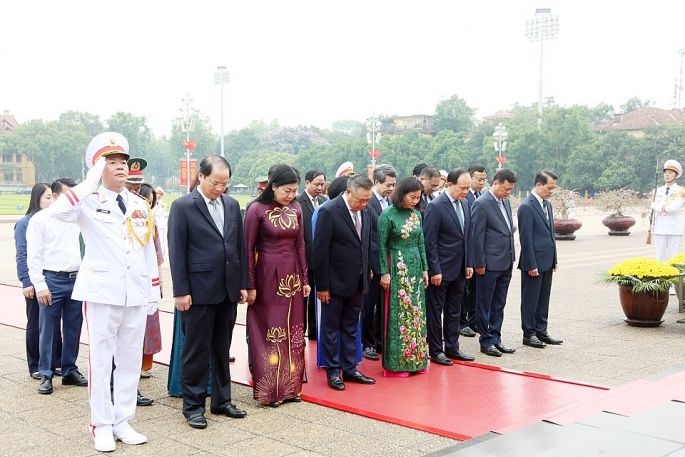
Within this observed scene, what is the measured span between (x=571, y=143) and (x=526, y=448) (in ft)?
170

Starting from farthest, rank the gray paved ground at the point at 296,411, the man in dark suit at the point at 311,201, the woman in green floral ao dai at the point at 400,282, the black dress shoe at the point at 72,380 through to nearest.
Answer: the man in dark suit at the point at 311,201, the woman in green floral ao dai at the point at 400,282, the black dress shoe at the point at 72,380, the gray paved ground at the point at 296,411

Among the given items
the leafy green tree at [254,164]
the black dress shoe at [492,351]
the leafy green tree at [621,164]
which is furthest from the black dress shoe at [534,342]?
the leafy green tree at [254,164]

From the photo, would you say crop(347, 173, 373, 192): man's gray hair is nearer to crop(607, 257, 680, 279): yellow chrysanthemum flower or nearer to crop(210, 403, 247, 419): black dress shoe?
crop(210, 403, 247, 419): black dress shoe

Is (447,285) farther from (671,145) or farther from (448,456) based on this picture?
(671,145)

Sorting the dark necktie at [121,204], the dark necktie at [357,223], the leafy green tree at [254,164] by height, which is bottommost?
the dark necktie at [357,223]

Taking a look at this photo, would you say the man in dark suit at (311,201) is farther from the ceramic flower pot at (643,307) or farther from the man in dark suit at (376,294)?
the ceramic flower pot at (643,307)

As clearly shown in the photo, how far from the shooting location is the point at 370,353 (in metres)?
6.53

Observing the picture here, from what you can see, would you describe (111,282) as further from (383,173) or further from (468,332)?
(468,332)

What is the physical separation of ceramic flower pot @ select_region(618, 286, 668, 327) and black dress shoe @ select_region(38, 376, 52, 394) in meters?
5.69

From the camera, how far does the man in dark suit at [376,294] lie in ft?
20.9

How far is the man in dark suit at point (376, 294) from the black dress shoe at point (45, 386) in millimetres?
2636

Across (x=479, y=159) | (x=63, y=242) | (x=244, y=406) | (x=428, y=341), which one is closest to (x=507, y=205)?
(x=428, y=341)

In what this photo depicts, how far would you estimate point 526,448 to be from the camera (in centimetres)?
376

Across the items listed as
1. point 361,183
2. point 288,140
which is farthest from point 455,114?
point 361,183
